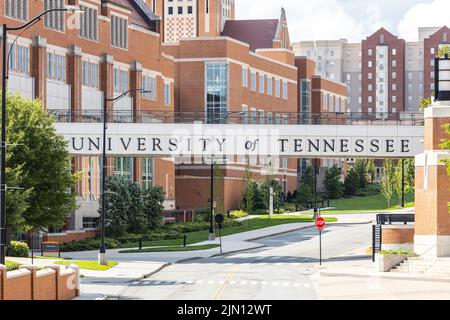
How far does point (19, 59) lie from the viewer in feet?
272

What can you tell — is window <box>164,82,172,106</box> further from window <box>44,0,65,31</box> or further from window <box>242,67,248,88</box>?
window <box>44,0,65,31</box>

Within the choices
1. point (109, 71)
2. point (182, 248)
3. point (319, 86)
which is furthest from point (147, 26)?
point (319, 86)

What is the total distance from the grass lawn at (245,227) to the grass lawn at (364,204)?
11.1 metres

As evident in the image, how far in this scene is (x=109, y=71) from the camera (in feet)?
319

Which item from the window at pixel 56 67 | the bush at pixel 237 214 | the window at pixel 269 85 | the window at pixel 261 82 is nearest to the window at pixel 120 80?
the window at pixel 56 67

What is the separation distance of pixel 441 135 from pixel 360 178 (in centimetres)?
9809

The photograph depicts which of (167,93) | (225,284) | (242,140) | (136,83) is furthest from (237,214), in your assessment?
(225,284)

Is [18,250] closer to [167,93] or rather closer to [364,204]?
[167,93]

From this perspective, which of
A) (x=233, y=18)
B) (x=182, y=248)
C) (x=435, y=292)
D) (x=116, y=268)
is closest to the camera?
(x=435, y=292)

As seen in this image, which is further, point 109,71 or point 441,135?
point 109,71

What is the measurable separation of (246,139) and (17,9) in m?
21.5

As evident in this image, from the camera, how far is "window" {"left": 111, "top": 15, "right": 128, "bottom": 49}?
3895 inches

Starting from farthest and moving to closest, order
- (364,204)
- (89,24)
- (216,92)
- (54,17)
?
1. (364,204)
2. (216,92)
3. (89,24)
4. (54,17)
